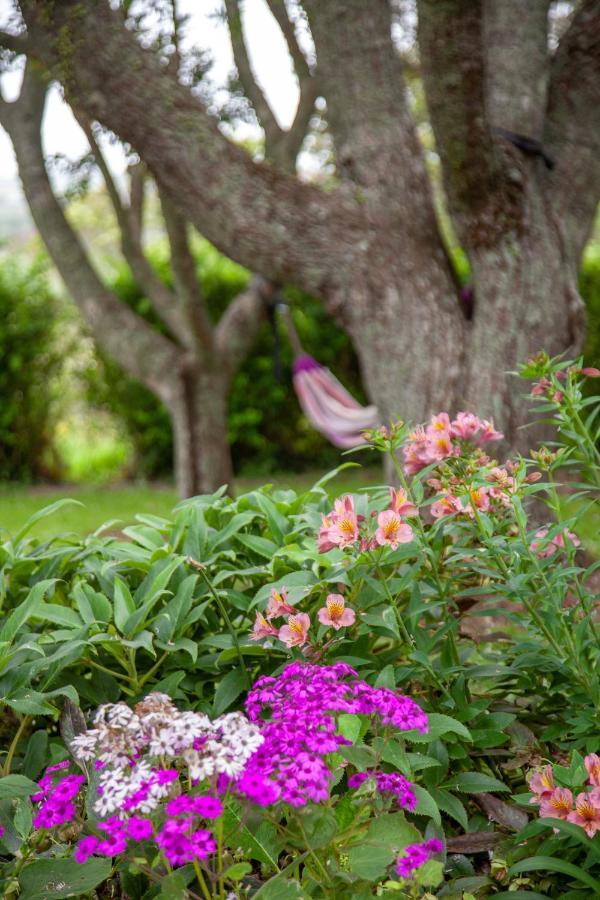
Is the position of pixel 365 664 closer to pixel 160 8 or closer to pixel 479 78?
pixel 479 78

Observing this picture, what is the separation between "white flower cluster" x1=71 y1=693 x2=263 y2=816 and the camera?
3.75 ft

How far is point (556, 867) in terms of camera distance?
140 cm

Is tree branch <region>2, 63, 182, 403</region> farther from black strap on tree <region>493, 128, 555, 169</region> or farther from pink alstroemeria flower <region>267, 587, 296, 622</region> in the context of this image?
pink alstroemeria flower <region>267, 587, 296, 622</region>

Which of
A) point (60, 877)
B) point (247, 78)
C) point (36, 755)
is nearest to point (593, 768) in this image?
point (60, 877)

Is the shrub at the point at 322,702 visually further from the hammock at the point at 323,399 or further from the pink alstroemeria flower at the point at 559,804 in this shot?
the hammock at the point at 323,399

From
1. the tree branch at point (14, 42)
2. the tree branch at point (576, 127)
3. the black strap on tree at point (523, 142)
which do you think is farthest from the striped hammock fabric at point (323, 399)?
the tree branch at point (14, 42)

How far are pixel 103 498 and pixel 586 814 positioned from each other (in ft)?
23.4

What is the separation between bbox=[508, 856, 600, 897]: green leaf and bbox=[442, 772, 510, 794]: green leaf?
186 mm

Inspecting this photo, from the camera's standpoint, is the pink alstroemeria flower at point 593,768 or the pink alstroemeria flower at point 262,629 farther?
the pink alstroemeria flower at point 262,629

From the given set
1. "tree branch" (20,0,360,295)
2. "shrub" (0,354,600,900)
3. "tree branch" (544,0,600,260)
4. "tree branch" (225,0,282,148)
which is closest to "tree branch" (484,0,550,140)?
"tree branch" (544,0,600,260)

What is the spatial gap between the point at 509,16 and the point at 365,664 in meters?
3.23

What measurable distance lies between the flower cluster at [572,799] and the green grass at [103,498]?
5.02 meters

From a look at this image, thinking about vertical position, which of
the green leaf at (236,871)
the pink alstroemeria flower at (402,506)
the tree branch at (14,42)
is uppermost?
the tree branch at (14,42)

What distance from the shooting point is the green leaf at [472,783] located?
5.35 feet
